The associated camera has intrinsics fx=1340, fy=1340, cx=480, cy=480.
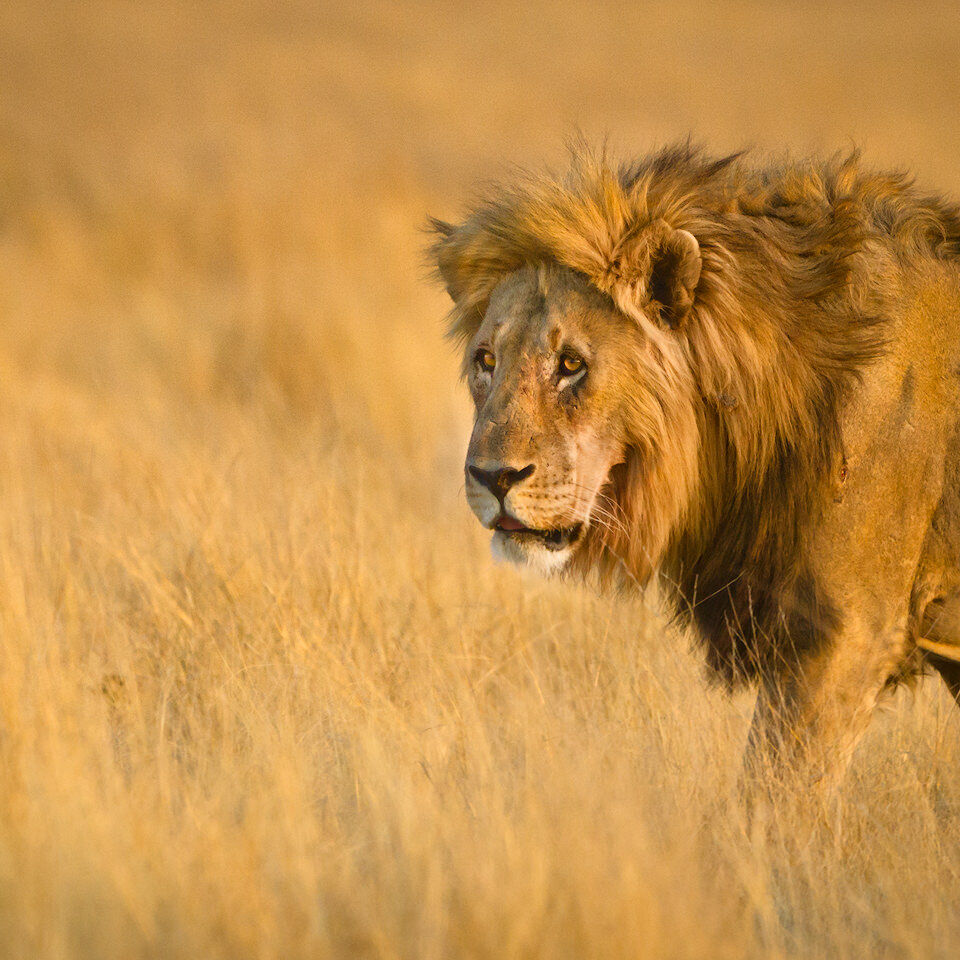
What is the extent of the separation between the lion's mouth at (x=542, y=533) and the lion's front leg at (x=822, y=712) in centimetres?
81

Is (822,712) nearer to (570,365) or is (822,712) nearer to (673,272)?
(570,365)

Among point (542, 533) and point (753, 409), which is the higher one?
point (753, 409)

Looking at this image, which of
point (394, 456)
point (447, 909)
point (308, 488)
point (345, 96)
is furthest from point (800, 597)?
point (345, 96)

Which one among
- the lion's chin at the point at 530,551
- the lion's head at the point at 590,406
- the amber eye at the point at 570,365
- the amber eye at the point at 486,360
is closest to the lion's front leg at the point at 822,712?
the lion's head at the point at 590,406

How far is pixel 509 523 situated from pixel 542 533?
0.43 feet

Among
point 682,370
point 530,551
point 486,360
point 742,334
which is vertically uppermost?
point 742,334

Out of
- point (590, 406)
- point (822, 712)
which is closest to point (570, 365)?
point (590, 406)

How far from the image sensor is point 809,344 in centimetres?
441

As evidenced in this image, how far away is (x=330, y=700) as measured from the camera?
5152 millimetres

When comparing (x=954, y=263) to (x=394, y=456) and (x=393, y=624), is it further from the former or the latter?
(x=394, y=456)

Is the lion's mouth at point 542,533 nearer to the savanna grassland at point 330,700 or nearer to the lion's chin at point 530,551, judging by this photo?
the lion's chin at point 530,551

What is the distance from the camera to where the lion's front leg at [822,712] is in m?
4.17

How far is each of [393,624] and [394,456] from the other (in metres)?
5.15

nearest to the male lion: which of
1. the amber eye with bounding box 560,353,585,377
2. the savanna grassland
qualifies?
the amber eye with bounding box 560,353,585,377
